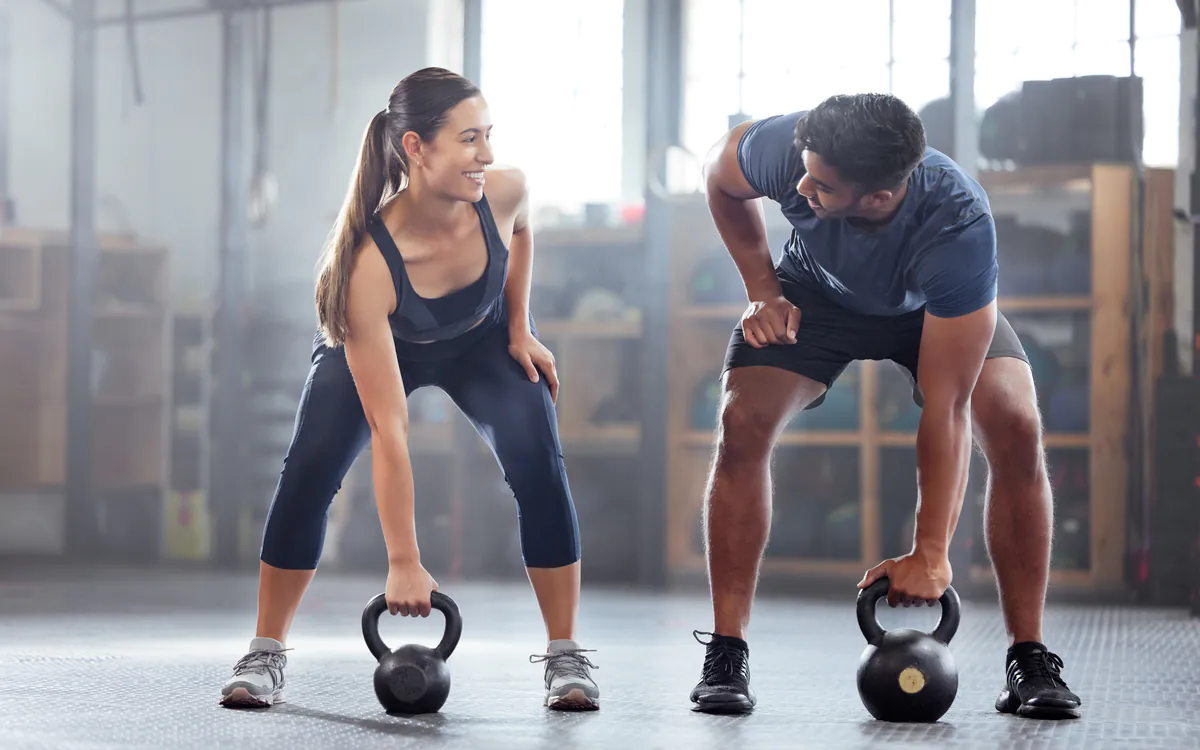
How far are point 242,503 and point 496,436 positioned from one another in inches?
167

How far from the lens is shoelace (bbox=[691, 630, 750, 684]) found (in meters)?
2.13

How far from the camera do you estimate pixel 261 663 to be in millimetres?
2174

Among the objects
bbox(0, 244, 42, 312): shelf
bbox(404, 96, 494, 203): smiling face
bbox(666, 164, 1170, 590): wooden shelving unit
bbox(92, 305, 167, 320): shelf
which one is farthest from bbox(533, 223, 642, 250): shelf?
bbox(404, 96, 494, 203): smiling face

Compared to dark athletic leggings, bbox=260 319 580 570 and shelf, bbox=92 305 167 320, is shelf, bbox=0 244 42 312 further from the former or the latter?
dark athletic leggings, bbox=260 319 580 570

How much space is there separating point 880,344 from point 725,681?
2.13 feet

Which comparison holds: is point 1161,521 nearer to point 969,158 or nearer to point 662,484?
point 969,158

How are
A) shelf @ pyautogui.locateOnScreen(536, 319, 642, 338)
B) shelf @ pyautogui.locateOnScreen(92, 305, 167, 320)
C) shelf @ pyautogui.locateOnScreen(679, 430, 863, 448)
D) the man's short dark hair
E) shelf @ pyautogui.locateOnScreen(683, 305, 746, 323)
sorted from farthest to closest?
shelf @ pyautogui.locateOnScreen(92, 305, 167, 320), shelf @ pyautogui.locateOnScreen(536, 319, 642, 338), shelf @ pyautogui.locateOnScreen(683, 305, 746, 323), shelf @ pyautogui.locateOnScreen(679, 430, 863, 448), the man's short dark hair

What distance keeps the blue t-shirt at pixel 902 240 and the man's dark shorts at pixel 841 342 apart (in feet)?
0.09

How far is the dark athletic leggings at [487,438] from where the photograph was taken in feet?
7.16

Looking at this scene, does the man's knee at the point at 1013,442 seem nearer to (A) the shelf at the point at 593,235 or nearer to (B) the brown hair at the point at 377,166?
(B) the brown hair at the point at 377,166

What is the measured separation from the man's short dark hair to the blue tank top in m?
0.61

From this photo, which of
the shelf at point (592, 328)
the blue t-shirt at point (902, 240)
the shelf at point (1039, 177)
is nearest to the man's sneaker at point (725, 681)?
the blue t-shirt at point (902, 240)

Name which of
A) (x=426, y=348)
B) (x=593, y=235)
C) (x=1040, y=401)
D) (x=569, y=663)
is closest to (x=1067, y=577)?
(x=1040, y=401)

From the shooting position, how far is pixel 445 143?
2094 mm
